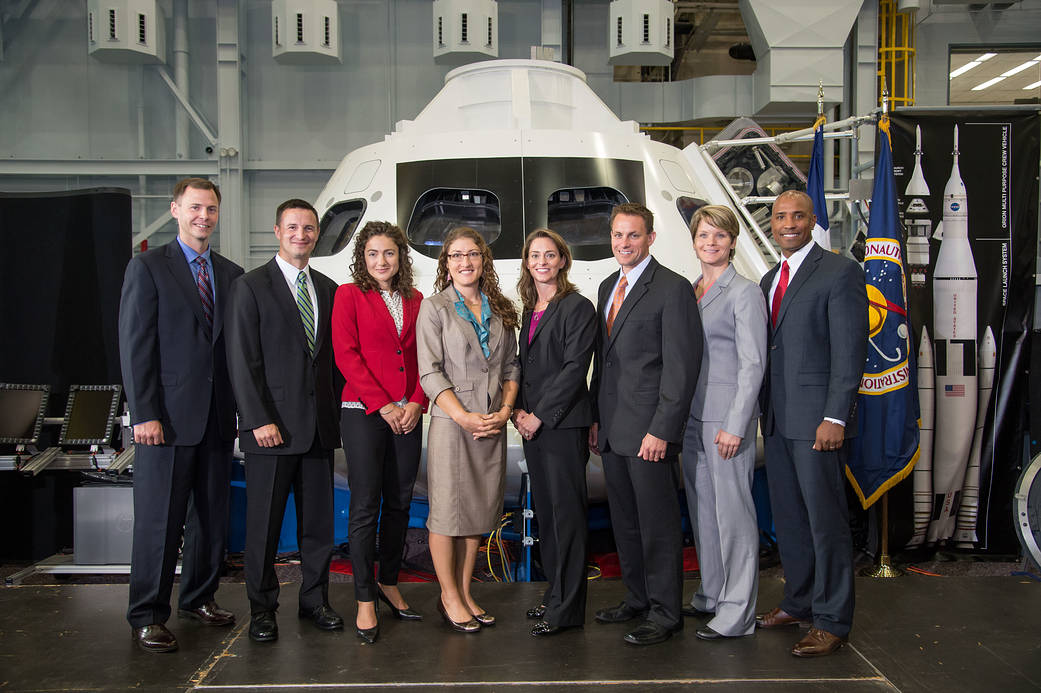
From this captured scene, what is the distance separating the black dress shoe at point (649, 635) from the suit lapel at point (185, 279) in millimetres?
2244

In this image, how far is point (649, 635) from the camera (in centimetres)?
341

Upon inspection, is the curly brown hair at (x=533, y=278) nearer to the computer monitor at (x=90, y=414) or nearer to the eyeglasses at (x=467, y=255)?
the eyeglasses at (x=467, y=255)

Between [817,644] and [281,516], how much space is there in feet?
7.63

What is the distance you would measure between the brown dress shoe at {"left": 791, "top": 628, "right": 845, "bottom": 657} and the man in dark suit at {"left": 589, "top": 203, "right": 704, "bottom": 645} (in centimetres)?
49

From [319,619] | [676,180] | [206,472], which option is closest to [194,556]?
[206,472]

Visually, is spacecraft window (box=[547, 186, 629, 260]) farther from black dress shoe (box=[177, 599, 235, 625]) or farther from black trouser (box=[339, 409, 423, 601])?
black dress shoe (box=[177, 599, 235, 625])

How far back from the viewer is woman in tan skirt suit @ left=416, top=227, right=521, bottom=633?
3.43 meters

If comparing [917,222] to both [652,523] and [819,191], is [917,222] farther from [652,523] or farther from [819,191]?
[652,523]

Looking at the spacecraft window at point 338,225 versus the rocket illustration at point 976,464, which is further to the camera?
the rocket illustration at point 976,464

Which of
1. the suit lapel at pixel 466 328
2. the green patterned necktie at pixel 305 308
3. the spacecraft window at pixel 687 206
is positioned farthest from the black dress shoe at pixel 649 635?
the spacecraft window at pixel 687 206

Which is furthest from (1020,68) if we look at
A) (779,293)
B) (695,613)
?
(695,613)

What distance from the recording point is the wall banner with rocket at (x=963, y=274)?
5.89 meters

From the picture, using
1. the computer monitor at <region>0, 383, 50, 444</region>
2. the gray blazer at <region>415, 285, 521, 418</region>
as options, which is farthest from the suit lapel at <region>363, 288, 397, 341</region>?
the computer monitor at <region>0, 383, 50, 444</region>

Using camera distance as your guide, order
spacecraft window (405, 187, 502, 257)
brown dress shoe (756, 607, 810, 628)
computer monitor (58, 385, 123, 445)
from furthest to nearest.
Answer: computer monitor (58, 385, 123, 445) → spacecraft window (405, 187, 502, 257) → brown dress shoe (756, 607, 810, 628)
